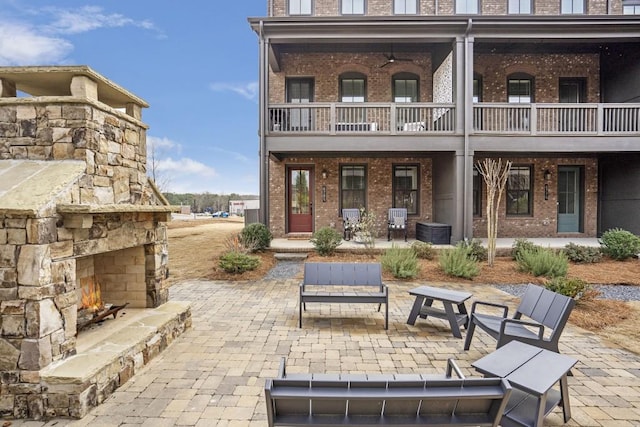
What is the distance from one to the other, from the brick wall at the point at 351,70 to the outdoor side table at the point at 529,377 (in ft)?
35.2

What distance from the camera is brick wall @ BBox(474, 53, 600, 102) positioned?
39.3 ft

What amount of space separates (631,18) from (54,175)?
14.2 metres

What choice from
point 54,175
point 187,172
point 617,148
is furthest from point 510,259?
point 187,172

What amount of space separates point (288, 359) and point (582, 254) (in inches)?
345

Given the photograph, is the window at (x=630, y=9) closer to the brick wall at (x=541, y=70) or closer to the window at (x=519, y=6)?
the brick wall at (x=541, y=70)

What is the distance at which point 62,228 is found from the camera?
9.49 ft

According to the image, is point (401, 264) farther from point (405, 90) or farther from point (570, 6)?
point (570, 6)

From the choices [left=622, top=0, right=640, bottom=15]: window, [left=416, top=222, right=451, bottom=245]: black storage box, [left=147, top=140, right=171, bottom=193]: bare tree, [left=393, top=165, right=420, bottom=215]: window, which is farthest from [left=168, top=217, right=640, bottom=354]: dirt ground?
[left=147, top=140, right=171, bottom=193]: bare tree

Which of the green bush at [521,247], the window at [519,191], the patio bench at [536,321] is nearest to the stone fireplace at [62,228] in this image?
the patio bench at [536,321]

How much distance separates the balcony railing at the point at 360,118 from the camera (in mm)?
9906

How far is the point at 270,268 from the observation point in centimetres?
855

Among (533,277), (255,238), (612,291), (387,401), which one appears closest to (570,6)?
(533,277)

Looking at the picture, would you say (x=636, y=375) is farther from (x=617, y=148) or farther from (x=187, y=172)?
(x=187, y=172)

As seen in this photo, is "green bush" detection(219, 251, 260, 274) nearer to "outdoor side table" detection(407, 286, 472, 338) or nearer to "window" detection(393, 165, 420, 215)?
"outdoor side table" detection(407, 286, 472, 338)
